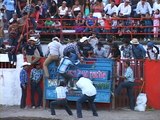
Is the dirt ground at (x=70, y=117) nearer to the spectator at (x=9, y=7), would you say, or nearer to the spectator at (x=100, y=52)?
the spectator at (x=100, y=52)

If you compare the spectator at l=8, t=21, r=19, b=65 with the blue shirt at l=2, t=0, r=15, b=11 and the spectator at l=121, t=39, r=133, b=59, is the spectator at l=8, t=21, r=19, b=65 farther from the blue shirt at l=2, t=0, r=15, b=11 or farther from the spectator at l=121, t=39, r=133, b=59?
the spectator at l=121, t=39, r=133, b=59

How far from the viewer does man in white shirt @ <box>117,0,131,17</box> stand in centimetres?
2586

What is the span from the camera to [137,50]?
76.6 ft

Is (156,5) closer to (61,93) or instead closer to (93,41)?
(93,41)

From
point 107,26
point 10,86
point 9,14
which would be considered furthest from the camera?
point 9,14

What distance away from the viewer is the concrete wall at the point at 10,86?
24.8 metres

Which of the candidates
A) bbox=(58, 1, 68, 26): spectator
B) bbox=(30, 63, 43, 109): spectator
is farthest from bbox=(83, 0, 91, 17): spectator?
bbox=(30, 63, 43, 109): spectator

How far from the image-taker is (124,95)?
922 inches

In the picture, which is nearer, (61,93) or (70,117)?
(61,93)

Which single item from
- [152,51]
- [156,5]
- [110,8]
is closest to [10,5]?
[110,8]

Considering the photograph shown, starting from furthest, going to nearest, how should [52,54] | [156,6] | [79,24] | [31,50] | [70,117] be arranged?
[156,6], [79,24], [31,50], [52,54], [70,117]

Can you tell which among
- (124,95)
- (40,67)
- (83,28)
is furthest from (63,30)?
(124,95)

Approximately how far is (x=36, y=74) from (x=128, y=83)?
3683 mm

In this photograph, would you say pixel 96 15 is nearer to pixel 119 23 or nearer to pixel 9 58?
pixel 119 23
